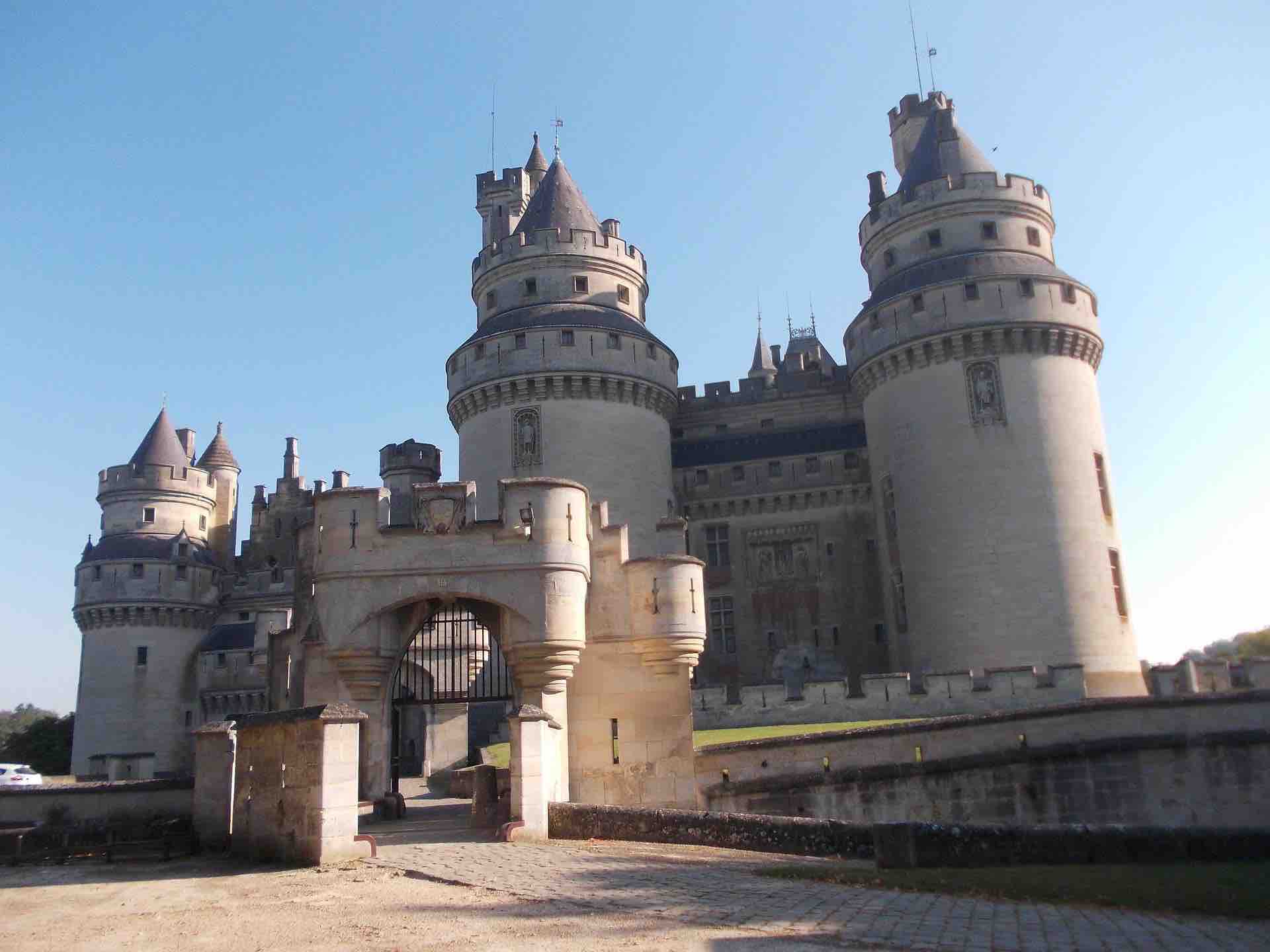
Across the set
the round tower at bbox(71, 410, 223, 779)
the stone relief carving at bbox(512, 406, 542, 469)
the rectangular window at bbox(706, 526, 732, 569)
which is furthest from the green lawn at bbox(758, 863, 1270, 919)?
the round tower at bbox(71, 410, 223, 779)

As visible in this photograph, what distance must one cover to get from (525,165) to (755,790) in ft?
134

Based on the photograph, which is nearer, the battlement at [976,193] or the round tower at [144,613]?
the battlement at [976,193]

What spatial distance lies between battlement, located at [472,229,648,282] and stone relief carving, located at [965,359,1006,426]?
44.8ft

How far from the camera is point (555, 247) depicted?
127ft

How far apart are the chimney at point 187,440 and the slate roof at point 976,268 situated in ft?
136

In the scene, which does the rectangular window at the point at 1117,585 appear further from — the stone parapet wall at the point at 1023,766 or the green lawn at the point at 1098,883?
the green lawn at the point at 1098,883

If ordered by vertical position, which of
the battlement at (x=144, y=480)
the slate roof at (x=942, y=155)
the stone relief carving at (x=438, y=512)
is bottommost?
the stone relief carving at (x=438, y=512)

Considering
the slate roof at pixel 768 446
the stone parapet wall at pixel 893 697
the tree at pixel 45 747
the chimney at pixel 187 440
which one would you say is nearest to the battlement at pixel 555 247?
the slate roof at pixel 768 446

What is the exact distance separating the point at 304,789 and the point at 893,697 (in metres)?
19.9

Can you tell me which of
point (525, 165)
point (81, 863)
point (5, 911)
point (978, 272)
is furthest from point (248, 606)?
point (5, 911)

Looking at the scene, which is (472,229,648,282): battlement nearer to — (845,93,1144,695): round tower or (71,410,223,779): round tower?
(845,93,1144,695): round tower

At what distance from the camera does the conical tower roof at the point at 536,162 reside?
55312mm

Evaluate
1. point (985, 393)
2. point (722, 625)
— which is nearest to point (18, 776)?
point (722, 625)

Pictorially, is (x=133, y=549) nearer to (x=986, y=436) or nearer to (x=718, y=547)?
(x=718, y=547)
